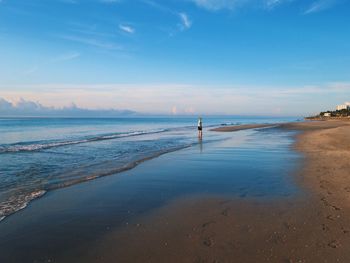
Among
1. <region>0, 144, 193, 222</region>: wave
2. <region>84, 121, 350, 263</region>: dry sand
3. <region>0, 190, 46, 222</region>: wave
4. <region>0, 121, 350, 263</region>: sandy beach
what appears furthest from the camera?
<region>0, 144, 193, 222</region>: wave

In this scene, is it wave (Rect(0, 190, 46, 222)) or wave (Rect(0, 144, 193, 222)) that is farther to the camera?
wave (Rect(0, 144, 193, 222))

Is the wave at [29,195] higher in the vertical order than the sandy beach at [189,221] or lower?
lower

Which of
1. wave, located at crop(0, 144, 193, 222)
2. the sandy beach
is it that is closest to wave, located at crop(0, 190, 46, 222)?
wave, located at crop(0, 144, 193, 222)

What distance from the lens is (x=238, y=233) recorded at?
5863mm

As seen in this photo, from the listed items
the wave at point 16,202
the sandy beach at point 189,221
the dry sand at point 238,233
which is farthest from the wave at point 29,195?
the dry sand at point 238,233

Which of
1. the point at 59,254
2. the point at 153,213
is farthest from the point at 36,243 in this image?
the point at 153,213

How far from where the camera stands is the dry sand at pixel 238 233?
4.96 meters

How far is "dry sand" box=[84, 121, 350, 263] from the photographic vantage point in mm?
4961

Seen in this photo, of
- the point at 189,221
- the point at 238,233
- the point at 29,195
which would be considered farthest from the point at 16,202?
the point at 238,233

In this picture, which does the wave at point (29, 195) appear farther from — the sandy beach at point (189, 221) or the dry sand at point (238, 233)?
the dry sand at point (238, 233)

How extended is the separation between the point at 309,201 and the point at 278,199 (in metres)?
0.74

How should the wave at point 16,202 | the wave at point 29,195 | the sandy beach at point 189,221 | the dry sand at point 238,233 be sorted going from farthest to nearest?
the wave at point 29,195 < the wave at point 16,202 < the sandy beach at point 189,221 < the dry sand at point 238,233

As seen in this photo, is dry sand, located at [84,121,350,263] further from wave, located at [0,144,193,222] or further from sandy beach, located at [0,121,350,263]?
wave, located at [0,144,193,222]

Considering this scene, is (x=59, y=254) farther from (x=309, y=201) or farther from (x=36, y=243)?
(x=309, y=201)
